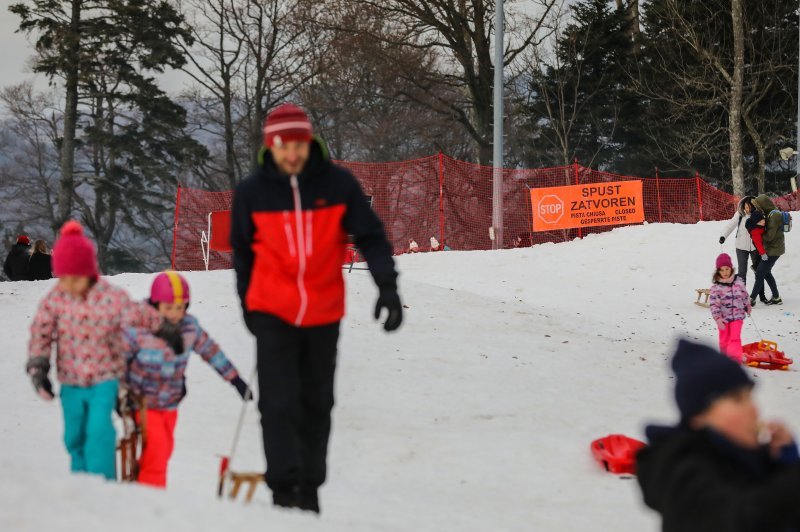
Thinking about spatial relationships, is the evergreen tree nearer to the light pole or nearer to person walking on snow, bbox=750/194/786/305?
the light pole

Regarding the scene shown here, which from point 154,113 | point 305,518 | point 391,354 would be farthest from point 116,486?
point 154,113

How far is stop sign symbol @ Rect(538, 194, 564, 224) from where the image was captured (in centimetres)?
2103

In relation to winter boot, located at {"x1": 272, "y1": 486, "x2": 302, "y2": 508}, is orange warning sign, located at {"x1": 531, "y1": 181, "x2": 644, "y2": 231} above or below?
above

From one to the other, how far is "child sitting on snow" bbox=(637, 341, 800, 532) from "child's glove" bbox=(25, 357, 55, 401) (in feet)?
9.28

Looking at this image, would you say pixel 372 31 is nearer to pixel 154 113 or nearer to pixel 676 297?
pixel 154 113

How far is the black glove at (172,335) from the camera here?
174 inches

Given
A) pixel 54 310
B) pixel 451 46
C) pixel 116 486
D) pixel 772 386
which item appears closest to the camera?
pixel 116 486

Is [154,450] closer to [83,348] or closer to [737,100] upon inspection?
[83,348]

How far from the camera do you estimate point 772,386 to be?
8.70 m

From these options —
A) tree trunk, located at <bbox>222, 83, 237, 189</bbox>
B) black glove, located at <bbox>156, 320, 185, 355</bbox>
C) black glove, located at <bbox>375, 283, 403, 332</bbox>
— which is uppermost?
tree trunk, located at <bbox>222, 83, 237, 189</bbox>

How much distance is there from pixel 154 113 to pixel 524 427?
25.5 meters

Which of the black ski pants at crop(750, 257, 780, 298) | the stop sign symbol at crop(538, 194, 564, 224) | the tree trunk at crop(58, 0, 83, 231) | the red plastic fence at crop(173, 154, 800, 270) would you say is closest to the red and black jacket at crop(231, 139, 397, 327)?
the black ski pants at crop(750, 257, 780, 298)

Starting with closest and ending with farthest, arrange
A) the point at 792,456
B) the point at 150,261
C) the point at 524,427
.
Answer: the point at 792,456
the point at 524,427
the point at 150,261

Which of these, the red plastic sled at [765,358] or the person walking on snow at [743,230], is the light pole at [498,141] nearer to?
the person walking on snow at [743,230]
